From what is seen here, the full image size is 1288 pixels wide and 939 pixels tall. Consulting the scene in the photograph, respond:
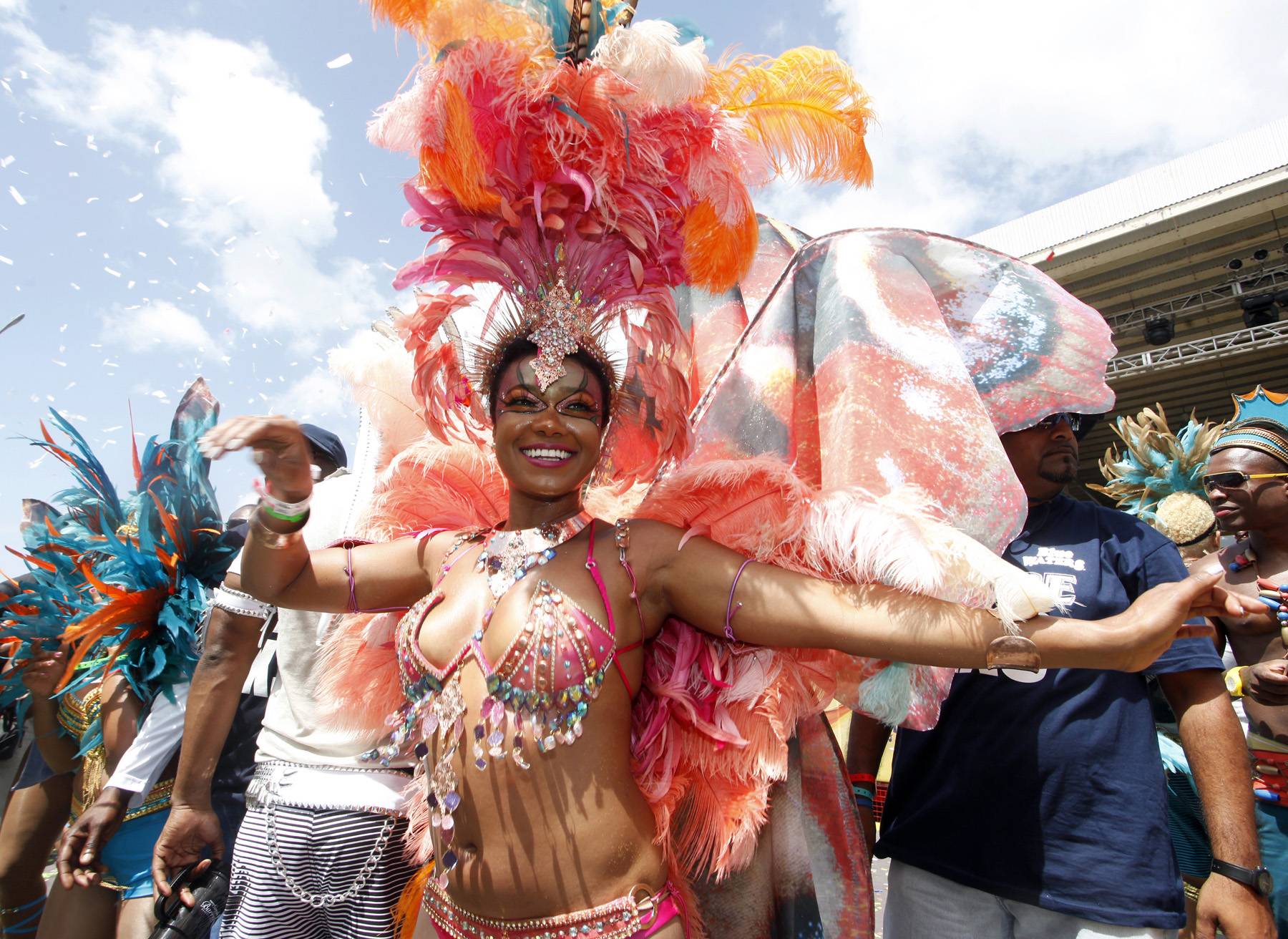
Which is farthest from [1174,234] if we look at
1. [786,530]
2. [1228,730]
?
[786,530]

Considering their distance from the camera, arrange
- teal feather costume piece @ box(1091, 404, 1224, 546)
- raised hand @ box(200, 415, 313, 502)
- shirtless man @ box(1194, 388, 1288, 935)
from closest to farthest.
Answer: raised hand @ box(200, 415, 313, 502), shirtless man @ box(1194, 388, 1288, 935), teal feather costume piece @ box(1091, 404, 1224, 546)

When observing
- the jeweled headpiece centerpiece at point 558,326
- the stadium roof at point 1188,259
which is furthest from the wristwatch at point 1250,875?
the stadium roof at point 1188,259

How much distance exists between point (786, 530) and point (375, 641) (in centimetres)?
125

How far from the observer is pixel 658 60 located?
5.47 feet

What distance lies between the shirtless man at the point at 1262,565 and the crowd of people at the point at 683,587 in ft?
2.72

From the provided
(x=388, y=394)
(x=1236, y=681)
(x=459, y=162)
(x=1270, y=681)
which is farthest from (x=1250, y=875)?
(x=388, y=394)

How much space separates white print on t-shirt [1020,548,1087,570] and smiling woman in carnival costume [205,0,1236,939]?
1.57 ft

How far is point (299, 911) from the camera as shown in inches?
94.1

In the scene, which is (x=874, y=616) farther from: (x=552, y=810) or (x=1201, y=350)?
(x=1201, y=350)

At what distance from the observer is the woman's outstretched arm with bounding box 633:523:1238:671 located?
1.51 meters

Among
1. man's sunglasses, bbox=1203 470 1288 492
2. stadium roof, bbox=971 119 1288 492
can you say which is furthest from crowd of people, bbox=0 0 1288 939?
stadium roof, bbox=971 119 1288 492

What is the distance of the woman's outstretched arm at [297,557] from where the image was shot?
1.66 meters

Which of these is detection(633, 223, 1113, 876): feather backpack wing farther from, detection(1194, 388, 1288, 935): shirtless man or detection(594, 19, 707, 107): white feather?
detection(1194, 388, 1288, 935): shirtless man

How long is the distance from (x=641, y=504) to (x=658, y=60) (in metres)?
1.04
